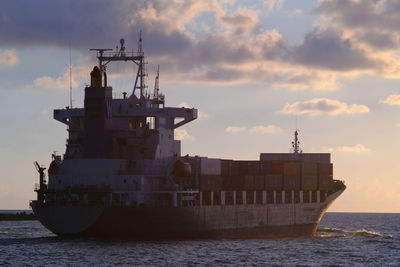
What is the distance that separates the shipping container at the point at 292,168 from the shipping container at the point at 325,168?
6.31 m

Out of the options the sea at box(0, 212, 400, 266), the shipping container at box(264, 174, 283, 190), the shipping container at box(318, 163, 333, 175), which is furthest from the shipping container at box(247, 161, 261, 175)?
the shipping container at box(318, 163, 333, 175)

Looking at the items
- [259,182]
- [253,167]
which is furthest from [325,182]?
[253,167]

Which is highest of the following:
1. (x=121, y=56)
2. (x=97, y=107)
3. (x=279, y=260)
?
(x=121, y=56)

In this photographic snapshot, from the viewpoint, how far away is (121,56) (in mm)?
82375

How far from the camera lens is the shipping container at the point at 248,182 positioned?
287ft

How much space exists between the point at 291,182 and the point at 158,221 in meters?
26.2

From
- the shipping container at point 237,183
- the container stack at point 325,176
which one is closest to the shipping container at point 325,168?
the container stack at point 325,176

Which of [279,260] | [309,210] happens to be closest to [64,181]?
[279,260]

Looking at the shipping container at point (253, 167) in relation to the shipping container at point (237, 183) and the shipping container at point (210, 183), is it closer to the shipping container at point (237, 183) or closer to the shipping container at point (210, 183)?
the shipping container at point (237, 183)

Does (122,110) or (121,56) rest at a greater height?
(121,56)

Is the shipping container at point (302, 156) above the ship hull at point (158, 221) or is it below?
above

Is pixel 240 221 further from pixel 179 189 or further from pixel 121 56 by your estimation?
pixel 121 56

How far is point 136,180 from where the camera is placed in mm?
73125

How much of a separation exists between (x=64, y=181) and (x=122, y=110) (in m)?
8.81
